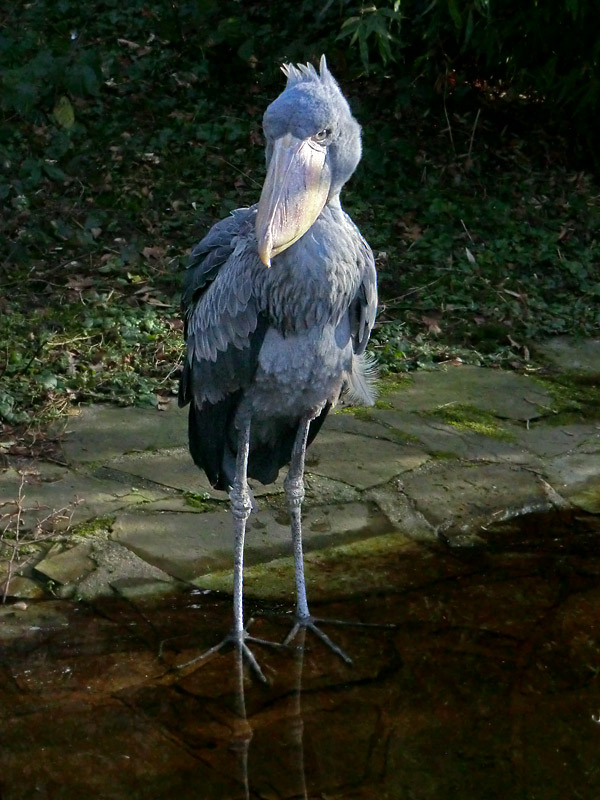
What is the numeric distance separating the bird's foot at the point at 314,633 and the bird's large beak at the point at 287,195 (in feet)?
4.08

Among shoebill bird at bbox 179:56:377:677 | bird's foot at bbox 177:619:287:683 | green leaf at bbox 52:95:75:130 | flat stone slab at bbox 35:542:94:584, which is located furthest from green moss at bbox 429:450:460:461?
green leaf at bbox 52:95:75:130

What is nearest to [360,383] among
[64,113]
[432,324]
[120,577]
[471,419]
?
[120,577]

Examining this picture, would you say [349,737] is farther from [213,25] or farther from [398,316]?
[213,25]

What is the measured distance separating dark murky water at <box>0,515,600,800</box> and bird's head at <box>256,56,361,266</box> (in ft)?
4.22

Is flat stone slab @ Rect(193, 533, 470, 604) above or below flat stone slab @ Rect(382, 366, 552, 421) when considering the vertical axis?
below

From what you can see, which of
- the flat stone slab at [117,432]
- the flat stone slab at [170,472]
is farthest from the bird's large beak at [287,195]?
the flat stone slab at [117,432]

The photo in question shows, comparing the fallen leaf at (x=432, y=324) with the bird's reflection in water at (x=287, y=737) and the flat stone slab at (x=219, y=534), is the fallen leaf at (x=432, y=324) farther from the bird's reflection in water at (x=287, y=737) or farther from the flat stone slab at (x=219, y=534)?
the bird's reflection in water at (x=287, y=737)

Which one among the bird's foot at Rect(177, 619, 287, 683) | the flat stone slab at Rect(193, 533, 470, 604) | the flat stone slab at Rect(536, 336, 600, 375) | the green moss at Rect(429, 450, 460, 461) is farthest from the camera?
the flat stone slab at Rect(536, 336, 600, 375)

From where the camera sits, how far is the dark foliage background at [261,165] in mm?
5992

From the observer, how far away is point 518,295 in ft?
21.5

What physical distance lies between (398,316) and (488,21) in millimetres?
1939

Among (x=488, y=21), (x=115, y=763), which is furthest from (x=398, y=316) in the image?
(x=115, y=763)

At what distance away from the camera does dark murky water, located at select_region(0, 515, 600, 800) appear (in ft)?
9.47

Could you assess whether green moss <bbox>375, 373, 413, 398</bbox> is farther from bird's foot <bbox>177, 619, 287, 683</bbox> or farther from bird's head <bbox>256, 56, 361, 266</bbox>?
bird's head <bbox>256, 56, 361, 266</bbox>
